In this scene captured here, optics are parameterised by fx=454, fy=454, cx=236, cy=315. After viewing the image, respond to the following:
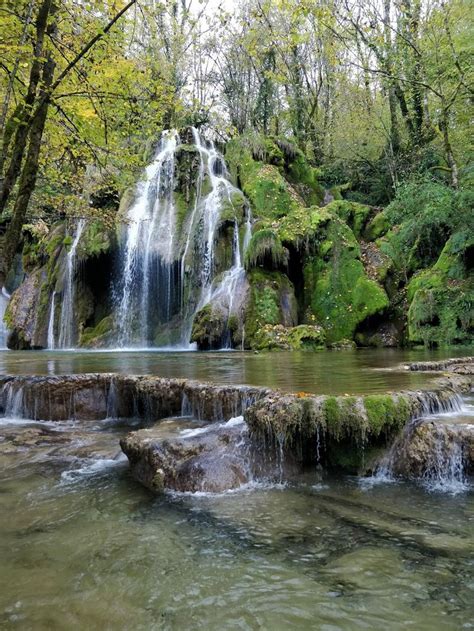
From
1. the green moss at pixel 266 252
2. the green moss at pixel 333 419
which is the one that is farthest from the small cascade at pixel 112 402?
the green moss at pixel 266 252

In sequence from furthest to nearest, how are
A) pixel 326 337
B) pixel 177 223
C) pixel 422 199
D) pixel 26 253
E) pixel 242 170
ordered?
pixel 26 253
pixel 242 170
pixel 177 223
pixel 326 337
pixel 422 199

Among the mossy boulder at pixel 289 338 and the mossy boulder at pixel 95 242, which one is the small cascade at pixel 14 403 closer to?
the mossy boulder at pixel 289 338

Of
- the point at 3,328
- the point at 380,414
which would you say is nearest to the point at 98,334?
the point at 3,328

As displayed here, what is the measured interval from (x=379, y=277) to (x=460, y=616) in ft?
43.4

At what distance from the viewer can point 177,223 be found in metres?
17.1

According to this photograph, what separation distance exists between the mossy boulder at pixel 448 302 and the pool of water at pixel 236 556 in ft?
28.0

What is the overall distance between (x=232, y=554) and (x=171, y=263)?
45.5 ft

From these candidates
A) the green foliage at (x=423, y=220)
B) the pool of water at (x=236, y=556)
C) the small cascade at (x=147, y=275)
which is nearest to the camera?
the pool of water at (x=236, y=556)

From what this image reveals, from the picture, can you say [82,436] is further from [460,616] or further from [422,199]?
[422,199]

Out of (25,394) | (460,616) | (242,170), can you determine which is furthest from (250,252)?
(460,616)

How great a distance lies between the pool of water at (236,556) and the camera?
2289mm

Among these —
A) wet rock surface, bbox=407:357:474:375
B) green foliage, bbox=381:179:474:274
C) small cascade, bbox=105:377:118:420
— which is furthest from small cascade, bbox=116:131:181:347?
wet rock surface, bbox=407:357:474:375

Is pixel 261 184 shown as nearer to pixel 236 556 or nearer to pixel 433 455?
pixel 433 455

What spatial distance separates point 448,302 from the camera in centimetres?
1187
